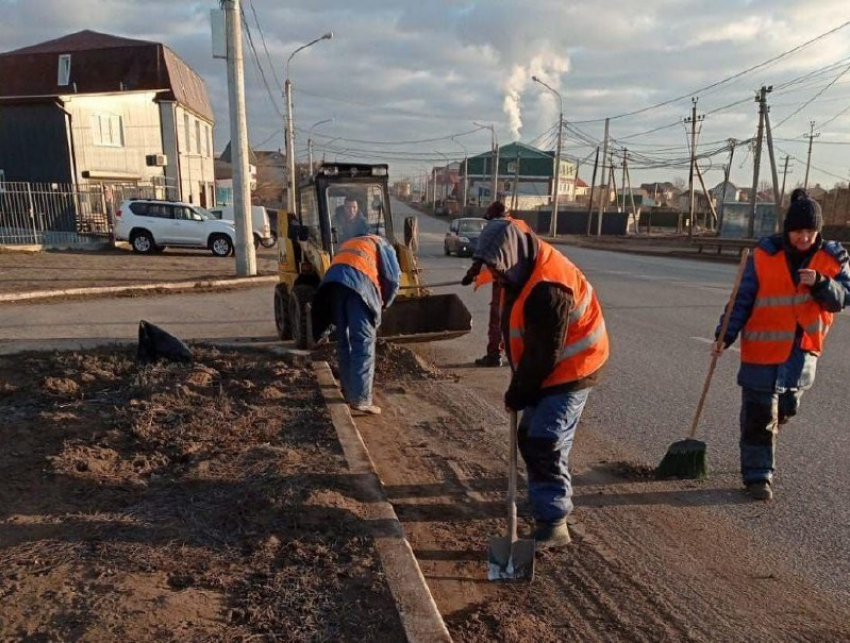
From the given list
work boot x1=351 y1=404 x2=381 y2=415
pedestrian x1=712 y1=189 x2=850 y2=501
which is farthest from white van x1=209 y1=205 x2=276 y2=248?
pedestrian x1=712 y1=189 x2=850 y2=501

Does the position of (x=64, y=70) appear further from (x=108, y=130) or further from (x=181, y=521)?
(x=181, y=521)

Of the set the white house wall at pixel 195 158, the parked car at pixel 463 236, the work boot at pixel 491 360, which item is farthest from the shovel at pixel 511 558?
the white house wall at pixel 195 158

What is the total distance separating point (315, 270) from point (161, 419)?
11.9 ft

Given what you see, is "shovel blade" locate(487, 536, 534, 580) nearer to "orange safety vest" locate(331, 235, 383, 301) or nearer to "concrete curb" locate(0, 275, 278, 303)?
"orange safety vest" locate(331, 235, 383, 301)

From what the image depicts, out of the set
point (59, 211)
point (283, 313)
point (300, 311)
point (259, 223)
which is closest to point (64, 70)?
point (59, 211)

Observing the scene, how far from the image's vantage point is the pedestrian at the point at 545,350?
3084 millimetres

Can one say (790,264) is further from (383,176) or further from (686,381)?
(383,176)

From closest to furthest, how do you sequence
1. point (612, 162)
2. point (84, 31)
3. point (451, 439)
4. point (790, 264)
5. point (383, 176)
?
point (790, 264) → point (451, 439) → point (383, 176) → point (84, 31) → point (612, 162)

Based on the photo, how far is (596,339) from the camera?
3.42m

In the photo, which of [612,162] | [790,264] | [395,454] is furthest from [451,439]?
[612,162]

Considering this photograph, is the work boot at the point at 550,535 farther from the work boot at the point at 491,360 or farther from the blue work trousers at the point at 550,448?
the work boot at the point at 491,360

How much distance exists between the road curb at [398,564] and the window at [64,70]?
3354 cm

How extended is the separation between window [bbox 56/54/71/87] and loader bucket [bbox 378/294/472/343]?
31.0 metres

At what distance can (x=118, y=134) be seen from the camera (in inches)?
1212
